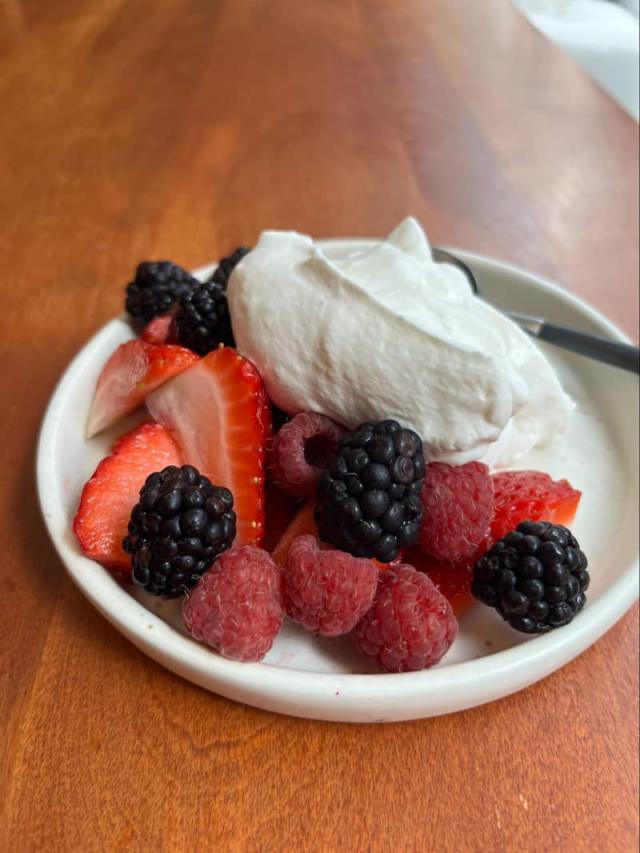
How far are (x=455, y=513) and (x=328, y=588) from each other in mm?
201

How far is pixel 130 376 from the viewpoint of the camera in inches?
42.9

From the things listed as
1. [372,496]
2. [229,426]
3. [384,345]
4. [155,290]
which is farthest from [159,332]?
[372,496]

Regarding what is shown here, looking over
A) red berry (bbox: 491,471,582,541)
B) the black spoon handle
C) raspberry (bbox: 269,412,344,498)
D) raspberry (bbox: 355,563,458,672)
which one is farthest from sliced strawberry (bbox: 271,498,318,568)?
the black spoon handle

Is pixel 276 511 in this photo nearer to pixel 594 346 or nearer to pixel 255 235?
pixel 594 346

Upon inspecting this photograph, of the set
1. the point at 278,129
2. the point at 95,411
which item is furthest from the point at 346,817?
the point at 278,129

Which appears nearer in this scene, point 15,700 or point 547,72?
point 15,700

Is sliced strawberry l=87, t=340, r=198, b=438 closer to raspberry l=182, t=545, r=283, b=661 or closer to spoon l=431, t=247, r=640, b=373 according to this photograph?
raspberry l=182, t=545, r=283, b=661

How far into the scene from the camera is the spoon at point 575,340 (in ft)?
3.95

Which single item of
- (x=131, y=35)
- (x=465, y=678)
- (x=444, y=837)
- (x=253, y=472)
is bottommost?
(x=444, y=837)

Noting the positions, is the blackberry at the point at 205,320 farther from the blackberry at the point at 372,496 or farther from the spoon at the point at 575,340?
the spoon at the point at 575,340

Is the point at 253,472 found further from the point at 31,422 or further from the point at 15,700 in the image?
the point at 31,422

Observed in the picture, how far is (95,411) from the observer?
3.68 ft

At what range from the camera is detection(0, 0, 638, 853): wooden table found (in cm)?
79

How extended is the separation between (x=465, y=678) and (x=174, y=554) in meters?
0.35
